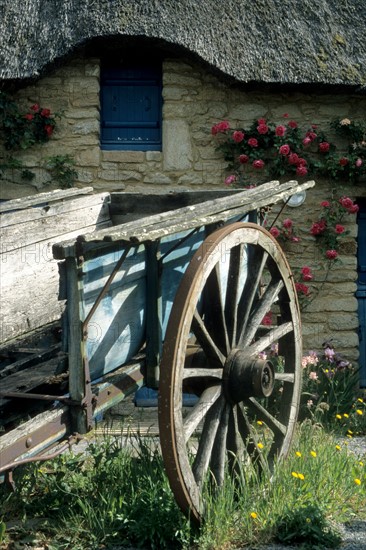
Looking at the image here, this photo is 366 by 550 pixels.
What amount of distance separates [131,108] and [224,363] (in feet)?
12.2

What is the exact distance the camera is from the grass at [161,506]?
11.9 ft

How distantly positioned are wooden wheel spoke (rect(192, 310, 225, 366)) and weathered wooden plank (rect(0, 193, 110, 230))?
2.93ft

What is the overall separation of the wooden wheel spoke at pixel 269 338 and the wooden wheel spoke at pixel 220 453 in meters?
0.31

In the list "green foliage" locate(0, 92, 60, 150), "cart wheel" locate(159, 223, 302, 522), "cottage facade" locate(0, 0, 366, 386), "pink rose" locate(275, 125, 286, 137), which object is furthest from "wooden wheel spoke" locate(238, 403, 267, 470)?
"green foliage" locate(0, 92, 60, 150)

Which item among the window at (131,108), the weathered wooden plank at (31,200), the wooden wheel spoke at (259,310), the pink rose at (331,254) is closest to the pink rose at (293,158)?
the pink rose at (331,254)

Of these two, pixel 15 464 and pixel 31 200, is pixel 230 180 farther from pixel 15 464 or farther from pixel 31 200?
pixel 15 464

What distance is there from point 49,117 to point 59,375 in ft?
12.6

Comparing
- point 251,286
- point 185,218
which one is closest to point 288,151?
point 251,286

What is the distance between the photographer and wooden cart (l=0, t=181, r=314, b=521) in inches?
127

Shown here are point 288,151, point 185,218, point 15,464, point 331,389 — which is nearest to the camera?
point 15,464

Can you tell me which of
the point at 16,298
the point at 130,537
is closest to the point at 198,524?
the point at 130,537

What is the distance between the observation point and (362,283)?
7281 millimetres

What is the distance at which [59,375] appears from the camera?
3.36m

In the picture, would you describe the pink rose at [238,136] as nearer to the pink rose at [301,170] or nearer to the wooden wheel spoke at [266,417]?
the pink rose at [301,170]
